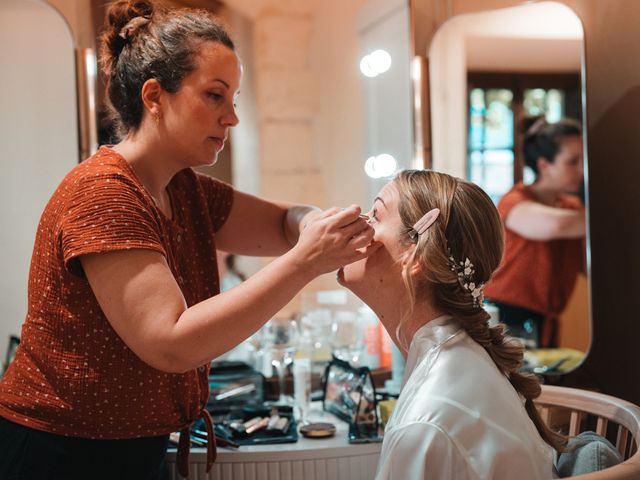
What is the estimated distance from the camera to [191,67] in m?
1.42

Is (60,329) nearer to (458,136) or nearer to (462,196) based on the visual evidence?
(462,196)

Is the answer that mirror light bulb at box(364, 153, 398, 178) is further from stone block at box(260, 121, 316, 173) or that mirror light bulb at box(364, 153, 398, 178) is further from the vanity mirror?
stone block at box(260, 121, 316, 173)

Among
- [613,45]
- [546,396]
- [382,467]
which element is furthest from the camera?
[613,45]

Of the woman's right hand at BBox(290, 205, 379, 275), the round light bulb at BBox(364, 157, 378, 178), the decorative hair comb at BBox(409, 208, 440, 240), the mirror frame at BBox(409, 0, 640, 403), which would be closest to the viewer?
the woman's right hand at BBox(290, 205, 379, 275)

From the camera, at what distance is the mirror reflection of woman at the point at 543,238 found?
2.32m

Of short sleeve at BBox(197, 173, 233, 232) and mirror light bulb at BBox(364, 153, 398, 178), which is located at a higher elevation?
mirror light bulb at BBox(364, 153, 398, 178)

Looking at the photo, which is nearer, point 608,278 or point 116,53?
point 116,53

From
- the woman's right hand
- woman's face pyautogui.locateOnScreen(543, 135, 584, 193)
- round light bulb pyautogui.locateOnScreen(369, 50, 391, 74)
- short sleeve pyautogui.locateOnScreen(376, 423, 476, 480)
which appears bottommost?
short sleeve pyautogui.locateOnScreen(376, 423, 476, 480)

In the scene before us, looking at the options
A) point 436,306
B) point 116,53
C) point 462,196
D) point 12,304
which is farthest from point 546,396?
point 12,304

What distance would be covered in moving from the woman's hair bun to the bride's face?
591 mm

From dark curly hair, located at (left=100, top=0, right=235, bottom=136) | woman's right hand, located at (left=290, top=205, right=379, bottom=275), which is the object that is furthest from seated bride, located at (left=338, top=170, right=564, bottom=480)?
dark curly hair, located at (left=100, top=0, right=235, bottom=136)

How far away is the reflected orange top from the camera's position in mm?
2344

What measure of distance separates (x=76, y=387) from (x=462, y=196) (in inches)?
30.3

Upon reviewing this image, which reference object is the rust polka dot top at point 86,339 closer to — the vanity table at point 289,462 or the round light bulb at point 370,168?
the vanity table at point 289,462
